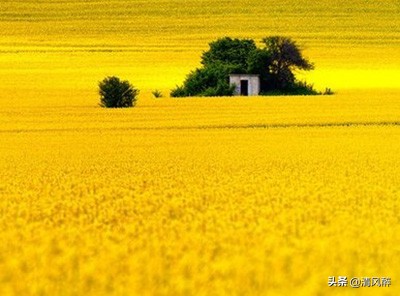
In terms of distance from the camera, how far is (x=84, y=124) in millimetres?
38031

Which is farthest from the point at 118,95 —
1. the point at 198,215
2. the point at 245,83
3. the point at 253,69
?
the point at 198,215

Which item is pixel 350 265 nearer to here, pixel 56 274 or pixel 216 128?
pixel 56 274

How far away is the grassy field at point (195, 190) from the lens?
8227mm

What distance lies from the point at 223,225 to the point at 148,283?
9.95ft

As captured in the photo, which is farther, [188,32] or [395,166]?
[188,32]

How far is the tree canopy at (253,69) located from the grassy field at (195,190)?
344 centimetres

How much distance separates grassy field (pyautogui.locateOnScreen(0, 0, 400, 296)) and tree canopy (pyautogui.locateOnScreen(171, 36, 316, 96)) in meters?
3.44

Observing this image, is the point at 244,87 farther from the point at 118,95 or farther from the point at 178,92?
the point at 118,95

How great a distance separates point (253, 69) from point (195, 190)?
38797mm

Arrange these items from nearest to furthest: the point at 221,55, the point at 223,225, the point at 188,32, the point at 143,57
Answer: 1. the point at 223,225
2. the point at 221,55
3. the point at 143,57
4. the point at 188,32

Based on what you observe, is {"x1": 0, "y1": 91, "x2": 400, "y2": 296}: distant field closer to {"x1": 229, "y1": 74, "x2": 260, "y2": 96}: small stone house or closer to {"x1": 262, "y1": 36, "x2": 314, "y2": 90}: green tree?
{"x1": 229, "y1": 74, "x2": 260, "y2": 96}: small stone house

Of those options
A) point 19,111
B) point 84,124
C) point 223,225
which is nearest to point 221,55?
point 19,111

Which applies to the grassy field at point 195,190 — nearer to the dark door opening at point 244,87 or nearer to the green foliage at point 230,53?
the green foliage at point 230,53

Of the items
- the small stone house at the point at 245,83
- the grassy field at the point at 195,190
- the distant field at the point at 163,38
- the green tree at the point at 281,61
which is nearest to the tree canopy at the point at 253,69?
the green tree at the point at 281,61
